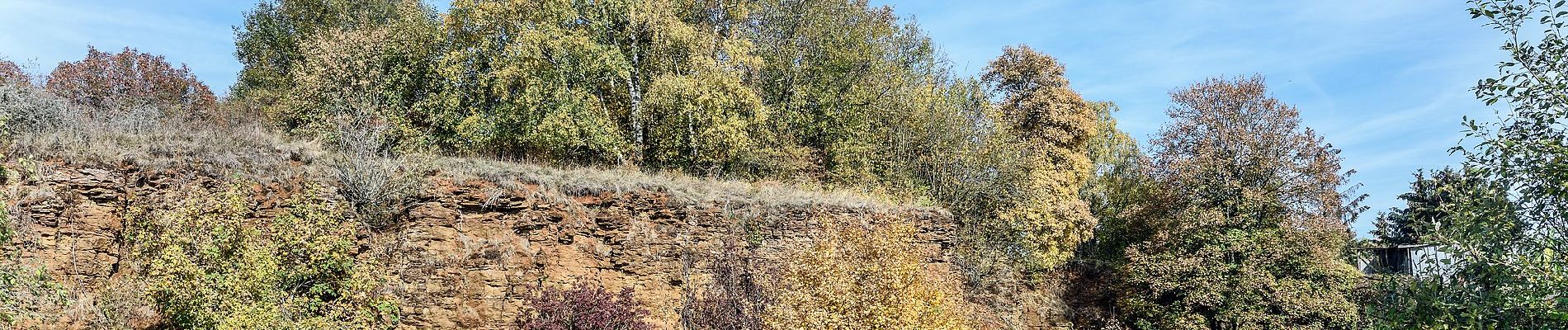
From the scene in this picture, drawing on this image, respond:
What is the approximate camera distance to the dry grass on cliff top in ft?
53.4

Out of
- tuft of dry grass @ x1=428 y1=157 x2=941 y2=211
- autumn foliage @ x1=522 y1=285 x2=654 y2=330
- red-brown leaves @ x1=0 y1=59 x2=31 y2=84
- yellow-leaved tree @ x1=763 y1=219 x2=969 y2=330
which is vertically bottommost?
autumn foliage @ x1=522 y1=285 x2=654 y2=330

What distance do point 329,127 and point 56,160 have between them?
7521 millimetres

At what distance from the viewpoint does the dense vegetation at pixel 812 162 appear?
14438 millimetres

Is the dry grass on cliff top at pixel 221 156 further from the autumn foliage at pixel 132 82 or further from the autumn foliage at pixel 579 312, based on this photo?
the autumn foliage at pixel 132 82

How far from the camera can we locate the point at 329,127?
23391mm

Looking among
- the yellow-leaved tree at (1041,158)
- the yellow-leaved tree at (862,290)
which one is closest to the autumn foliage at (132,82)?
the yellow-leaved tree at (862,290)

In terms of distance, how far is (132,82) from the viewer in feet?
106

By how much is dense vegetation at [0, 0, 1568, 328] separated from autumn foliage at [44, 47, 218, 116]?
5.2 inches

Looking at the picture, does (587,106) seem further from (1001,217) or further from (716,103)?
(1001,217)

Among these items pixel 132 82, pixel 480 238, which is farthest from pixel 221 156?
pixel 132 82

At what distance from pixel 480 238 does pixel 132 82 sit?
2297 cm

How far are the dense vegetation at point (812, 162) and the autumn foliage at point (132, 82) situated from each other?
13 cm

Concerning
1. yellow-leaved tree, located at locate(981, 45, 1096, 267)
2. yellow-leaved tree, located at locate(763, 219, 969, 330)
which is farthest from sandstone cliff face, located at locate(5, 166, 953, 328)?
yellow-leaved tree, located at locate(981, 45, 1096, 267)

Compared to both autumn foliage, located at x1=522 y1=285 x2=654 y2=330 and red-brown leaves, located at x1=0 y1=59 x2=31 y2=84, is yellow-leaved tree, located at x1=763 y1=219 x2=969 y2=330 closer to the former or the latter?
autumn foliage, located at x1=522 y1=285 x2=654 y2=330
